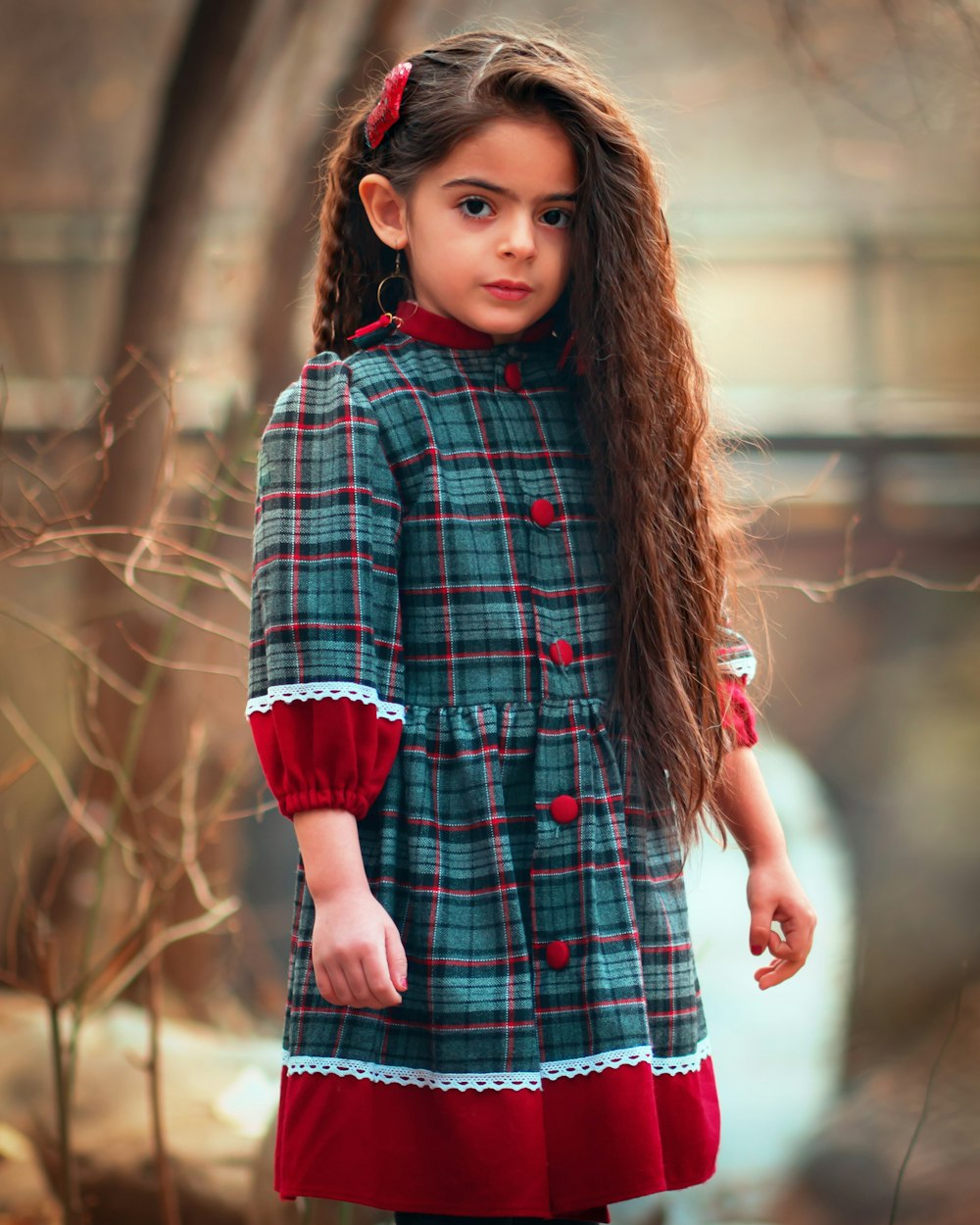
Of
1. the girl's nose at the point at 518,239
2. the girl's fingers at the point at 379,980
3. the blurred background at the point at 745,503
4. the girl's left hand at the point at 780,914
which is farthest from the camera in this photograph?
the blurred background at the point at 745,503

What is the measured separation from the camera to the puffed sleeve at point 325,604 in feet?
3.30

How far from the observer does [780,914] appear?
1214 millimetres

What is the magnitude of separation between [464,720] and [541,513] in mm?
215

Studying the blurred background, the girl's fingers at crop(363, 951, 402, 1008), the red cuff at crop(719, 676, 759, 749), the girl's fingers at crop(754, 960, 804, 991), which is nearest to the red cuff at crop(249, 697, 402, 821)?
the girl's fingers at crop(363, 951, 402, 1008)

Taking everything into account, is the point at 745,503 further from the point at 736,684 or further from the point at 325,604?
the point at 325,604

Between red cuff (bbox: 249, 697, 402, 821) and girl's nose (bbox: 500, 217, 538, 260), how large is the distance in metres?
0.44

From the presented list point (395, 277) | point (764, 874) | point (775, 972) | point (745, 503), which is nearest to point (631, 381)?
point (395, 277)

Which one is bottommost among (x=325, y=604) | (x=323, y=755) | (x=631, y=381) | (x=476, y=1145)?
(x=476, y=1145)

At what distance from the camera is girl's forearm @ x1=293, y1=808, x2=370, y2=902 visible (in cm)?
99

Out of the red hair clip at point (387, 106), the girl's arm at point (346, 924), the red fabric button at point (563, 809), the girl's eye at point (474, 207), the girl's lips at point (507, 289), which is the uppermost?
the red hair clip at point (387, 106)

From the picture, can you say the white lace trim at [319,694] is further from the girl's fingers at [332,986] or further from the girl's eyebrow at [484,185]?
the girl's eyebrow at [484,185]

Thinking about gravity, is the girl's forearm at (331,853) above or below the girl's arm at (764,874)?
above

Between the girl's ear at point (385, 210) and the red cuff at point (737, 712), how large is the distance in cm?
56

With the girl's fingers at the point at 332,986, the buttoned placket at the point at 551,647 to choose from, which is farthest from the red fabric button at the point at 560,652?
the girl's fingers at the point at 332,986
